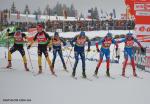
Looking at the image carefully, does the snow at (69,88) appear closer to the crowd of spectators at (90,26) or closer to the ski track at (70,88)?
the ski track at (70,88)

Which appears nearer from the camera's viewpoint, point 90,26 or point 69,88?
point 69,88

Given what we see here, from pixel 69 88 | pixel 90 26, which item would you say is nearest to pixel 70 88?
pixel 69 88

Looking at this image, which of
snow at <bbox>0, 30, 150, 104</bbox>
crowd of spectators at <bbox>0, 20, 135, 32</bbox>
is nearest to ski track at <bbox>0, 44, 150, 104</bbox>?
snow at <bbox>0, 30, 150, 104</bbox>

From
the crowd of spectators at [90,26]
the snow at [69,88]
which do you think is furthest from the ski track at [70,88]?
the crowd of spectators at [90,26]

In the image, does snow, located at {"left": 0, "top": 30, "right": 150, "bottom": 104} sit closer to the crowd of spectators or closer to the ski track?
the ski track

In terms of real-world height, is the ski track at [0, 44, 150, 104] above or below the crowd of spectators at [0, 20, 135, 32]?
below

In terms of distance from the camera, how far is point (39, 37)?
15.8 m

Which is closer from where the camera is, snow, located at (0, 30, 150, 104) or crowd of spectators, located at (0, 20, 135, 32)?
snow, located at (0, 30, 150, 104)

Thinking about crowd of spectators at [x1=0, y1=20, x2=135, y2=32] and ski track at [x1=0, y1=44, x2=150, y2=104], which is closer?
ski track at [x1=0, y1=44, x2=150, y2=104]

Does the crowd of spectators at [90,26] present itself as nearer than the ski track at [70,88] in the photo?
No

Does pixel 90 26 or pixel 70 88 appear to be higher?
pixel 90 26

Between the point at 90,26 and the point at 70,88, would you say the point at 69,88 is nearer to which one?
the point at 70,88

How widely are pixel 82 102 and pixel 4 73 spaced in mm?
5662

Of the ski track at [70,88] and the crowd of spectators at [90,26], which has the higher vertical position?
the crowd of spectators at [90,26]
